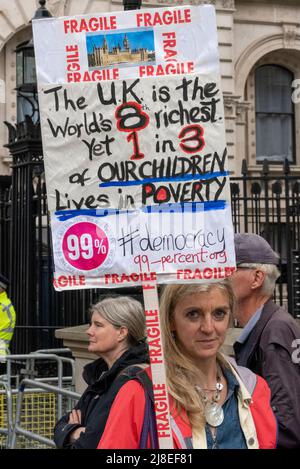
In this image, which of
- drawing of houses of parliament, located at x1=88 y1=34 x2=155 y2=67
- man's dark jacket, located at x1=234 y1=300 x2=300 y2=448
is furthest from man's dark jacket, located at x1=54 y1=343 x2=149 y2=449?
drawing of houses of parliament, located at x1=88 y1=34 x2=155 y2=67

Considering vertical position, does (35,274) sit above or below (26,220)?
below

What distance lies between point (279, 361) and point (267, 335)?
0.55ft

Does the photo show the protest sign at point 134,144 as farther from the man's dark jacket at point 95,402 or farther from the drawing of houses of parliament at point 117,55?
the man's dark jacket at point 95,402

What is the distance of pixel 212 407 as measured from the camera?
10.8 feet

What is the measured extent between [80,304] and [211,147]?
255 inches

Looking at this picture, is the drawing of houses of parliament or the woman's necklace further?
the drawing of houses of parliament

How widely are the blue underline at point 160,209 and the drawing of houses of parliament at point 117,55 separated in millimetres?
576

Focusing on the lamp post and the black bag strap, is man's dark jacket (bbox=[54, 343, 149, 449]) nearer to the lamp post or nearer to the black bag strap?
the black bag strap

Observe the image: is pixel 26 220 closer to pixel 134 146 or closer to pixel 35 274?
pixel 35 274

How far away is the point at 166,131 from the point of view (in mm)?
3830

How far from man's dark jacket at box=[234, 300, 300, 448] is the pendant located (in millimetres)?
583

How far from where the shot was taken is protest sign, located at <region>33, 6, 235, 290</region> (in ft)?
12.4

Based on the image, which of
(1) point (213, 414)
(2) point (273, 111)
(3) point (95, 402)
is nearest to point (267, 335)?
(3) point (95, 402)
